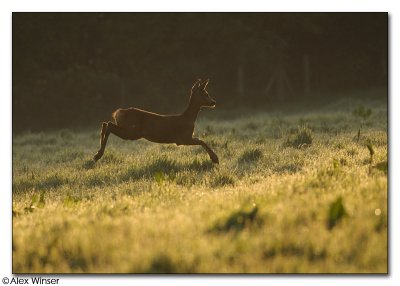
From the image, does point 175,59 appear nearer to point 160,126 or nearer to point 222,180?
point 160,126

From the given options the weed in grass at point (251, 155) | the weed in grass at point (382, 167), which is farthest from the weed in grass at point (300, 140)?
the weed in grass at point (382, 167)

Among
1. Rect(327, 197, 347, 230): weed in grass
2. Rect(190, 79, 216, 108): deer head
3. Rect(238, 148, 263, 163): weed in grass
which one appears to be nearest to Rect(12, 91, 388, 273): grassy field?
Rect(327, 197, 347, 230): weed in grass

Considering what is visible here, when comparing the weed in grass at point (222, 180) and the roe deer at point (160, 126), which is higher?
the roe deer at point (160, 126)

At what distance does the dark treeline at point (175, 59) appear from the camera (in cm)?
2467

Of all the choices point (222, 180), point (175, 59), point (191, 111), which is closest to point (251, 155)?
point (191, 111)

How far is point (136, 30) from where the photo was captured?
27844mm

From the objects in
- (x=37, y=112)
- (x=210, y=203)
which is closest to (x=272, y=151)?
(x=210, y=203)

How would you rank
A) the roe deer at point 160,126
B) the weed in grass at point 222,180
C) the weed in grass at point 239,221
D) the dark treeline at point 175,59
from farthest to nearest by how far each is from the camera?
the dark treeline at point 175,59 < the roe deer at point 160,126 < the weed in grass at point 222,180 < the weed in grass at point 239,221

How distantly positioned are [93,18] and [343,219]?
2444 centimetres

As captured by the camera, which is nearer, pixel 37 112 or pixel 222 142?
pixel 222 142

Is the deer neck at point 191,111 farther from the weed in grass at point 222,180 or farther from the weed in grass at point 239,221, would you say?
the weed in grass at point 239,221

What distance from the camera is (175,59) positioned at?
95.8ft
